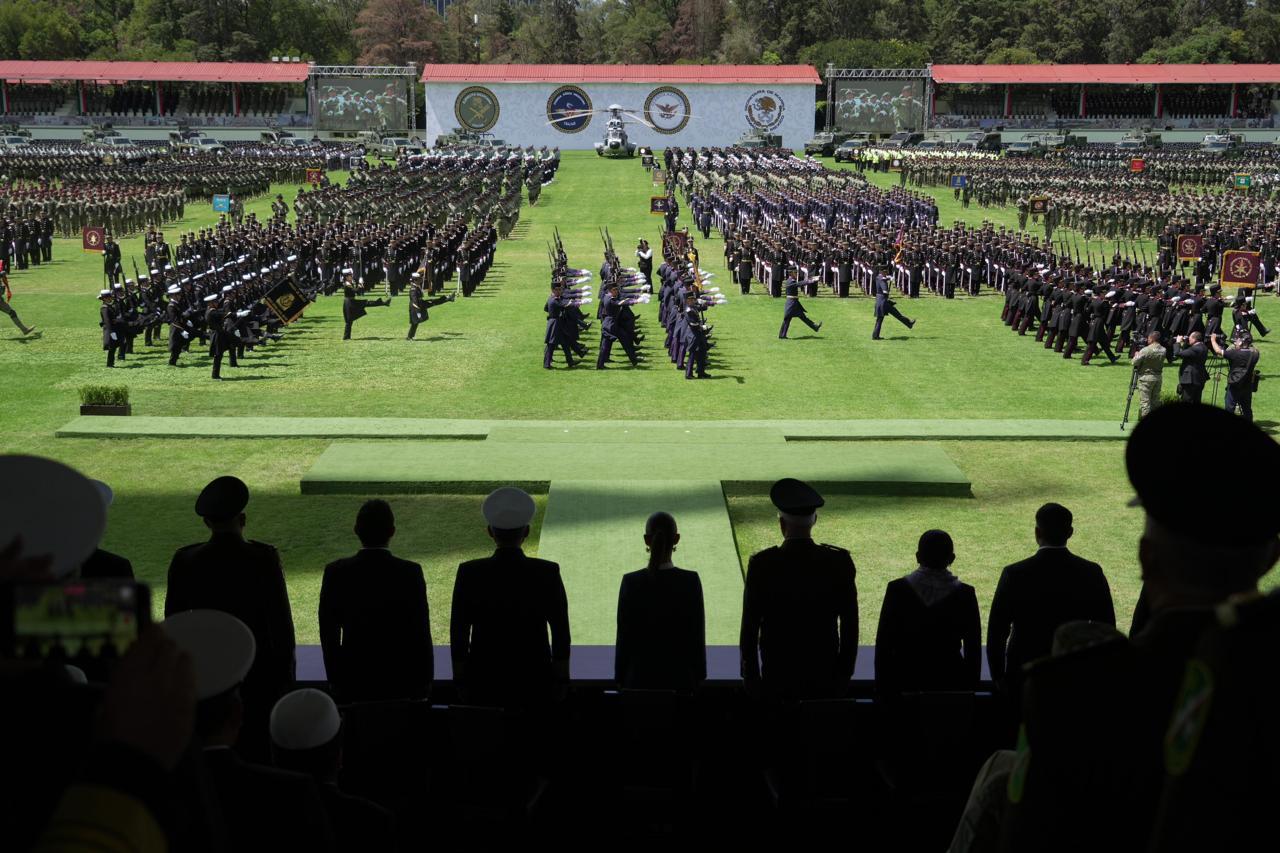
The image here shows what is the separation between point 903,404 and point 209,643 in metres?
14.8

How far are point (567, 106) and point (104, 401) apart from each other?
62.3 meters

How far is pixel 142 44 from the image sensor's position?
93.5 metres

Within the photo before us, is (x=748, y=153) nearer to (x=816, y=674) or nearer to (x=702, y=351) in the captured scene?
(x=702, y=351)

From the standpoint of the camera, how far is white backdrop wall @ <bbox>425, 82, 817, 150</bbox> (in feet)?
244

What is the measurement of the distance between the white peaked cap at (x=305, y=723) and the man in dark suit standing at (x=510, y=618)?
178 centimetres

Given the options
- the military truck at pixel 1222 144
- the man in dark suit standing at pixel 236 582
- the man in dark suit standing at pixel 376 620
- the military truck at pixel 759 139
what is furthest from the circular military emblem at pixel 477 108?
the man in dark suit standing at pixel 376 620

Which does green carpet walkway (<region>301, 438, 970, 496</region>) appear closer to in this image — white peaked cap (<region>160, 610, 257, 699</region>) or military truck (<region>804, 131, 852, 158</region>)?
white peaked cap (<region>160, 610, 257, 699</region>)

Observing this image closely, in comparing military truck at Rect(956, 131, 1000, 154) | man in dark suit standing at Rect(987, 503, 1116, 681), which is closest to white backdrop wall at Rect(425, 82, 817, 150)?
military truck at Rect(956, 131, 1000, 154)

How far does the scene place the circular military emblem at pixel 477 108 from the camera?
74625mm

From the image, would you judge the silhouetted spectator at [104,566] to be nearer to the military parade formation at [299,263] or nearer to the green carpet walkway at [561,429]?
the green carpet walkway at [561,429]

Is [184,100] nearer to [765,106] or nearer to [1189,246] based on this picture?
[765,106]

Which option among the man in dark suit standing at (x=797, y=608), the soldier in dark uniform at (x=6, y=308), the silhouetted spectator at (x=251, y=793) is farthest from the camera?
the soldier in dark uniform at (x=6, y=308)

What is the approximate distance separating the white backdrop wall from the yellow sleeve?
74.5 metres

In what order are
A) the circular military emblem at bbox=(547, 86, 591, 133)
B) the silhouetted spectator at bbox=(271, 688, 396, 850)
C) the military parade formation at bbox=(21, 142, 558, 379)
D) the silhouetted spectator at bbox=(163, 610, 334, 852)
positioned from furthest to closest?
the circular military emblem at bbox=(547, 86, 591, 133)
the military parade formation at bbox=(21, 142, 558, 379)
the silhouetted spectator at bbox=(271, 688, 396, 850)
the silhouetted spectator at bbox=(163, 610, 334, 852)
